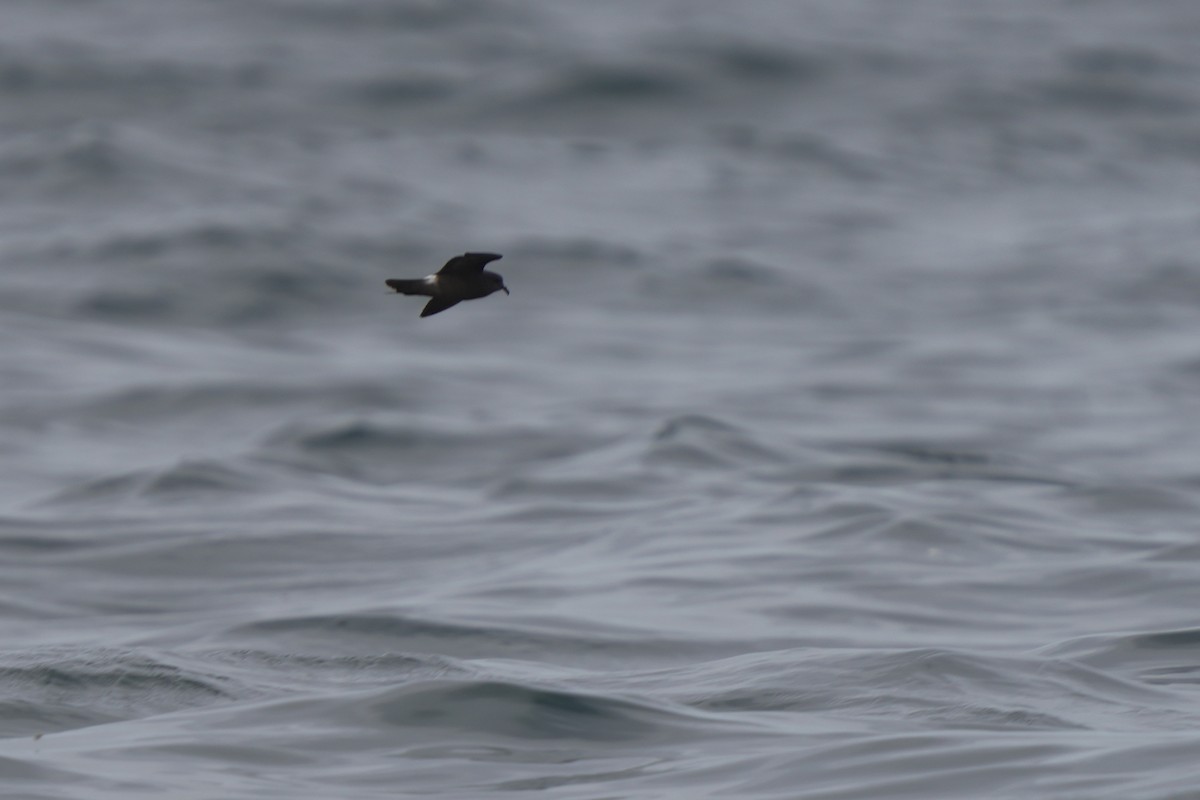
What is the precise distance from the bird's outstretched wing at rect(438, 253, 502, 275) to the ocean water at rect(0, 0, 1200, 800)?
1.48m

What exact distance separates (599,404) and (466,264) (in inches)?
354

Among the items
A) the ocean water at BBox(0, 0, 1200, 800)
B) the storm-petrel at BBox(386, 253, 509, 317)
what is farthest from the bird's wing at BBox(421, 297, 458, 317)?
the ocean water at BBox(0, 0, 1200, 800)

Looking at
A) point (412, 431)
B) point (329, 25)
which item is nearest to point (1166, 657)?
point (412, 431)

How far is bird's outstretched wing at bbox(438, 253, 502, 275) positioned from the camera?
470 cm

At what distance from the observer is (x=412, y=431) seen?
1289 centimetres

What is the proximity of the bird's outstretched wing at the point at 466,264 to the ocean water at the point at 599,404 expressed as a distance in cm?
148

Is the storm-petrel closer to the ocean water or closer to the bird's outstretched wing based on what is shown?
the bird's outstretched wing

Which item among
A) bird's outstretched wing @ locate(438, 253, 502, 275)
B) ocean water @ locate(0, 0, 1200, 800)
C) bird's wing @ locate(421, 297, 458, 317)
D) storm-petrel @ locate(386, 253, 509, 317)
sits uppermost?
bird's outstretched wing @ locate(438, 253, 502, 275)

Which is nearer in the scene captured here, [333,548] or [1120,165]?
[333,548]

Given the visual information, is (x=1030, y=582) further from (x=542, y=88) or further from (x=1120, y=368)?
(x=542, y=88)

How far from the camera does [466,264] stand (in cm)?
482

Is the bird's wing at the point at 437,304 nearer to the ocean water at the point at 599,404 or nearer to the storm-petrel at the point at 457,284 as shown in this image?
the storm-petrel at the point at 457,284

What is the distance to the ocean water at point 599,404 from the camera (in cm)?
613

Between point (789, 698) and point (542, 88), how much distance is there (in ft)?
64.3
